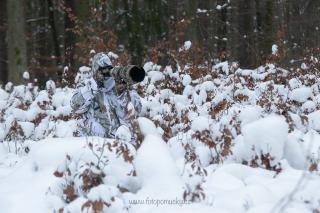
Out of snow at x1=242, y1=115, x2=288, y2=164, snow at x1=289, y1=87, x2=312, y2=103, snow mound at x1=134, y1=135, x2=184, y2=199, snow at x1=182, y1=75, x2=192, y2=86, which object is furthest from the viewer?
snow at x1=182, y1=75, x2=192, y2=86

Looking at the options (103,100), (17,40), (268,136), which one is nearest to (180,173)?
(268,136)

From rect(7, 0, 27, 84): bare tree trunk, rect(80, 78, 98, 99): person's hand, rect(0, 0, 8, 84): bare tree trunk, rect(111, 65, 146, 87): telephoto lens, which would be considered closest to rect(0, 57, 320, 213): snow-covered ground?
rect(111, 65, 146, 87): telephoto lens

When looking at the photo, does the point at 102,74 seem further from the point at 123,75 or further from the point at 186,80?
the point at 186,80

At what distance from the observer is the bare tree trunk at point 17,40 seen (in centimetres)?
1327

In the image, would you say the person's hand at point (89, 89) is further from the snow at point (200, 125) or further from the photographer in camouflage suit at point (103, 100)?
the snow at point (200, 125)

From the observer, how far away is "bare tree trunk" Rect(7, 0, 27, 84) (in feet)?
43.5

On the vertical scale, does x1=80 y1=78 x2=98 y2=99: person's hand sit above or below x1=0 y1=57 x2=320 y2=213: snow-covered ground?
above

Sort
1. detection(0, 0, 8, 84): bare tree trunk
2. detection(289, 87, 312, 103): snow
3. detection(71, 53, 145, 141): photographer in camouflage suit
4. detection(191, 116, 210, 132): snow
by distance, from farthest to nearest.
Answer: detection(0, 0, 8, 84): bare tree trunk
detection(289, 87, 312, 103): snow
detection(71, 53, 145, 141): photographer in camouflage suit
detection(191, 116, 210, 132): snow

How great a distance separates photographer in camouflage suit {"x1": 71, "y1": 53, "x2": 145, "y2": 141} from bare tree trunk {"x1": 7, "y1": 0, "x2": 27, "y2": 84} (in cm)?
641

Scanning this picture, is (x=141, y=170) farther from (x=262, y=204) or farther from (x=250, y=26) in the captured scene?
(x=250, y=26)

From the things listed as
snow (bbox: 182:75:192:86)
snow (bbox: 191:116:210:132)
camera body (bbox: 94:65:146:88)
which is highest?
camera body (bbox: 94:65:146:88)

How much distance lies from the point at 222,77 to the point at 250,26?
6939mm

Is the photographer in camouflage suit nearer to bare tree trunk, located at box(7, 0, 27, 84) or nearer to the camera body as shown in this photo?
the camera body

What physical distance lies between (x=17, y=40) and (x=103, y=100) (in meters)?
6.82
